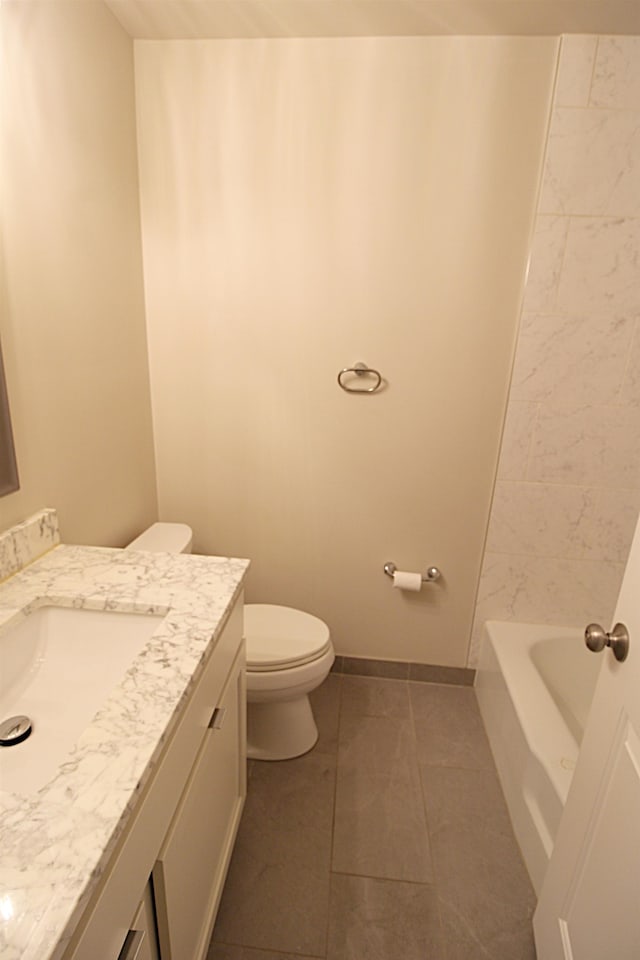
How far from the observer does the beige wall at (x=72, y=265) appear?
3.76ft

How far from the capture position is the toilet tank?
1.71m

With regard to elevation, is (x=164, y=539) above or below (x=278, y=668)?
above

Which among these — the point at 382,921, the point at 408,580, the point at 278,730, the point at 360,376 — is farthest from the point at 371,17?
the point at 382,921

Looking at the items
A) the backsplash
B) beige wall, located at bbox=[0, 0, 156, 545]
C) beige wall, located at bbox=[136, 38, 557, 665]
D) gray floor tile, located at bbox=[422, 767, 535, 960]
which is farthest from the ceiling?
gray floor tile, located at bbox=[422, 767, 535, 960]

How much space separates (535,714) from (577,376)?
3.75 feet

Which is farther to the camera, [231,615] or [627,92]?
[627,92]

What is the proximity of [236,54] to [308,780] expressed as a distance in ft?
7.77

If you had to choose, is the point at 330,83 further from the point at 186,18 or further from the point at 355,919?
the point at 355,919

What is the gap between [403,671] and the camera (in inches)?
85.8

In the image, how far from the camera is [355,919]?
Result: 4.26ft

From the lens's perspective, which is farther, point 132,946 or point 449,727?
point 449,727

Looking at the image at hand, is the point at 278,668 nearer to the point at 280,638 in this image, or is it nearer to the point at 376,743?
the point at 280,638

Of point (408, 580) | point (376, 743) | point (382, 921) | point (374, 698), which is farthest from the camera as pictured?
point (374, 698)

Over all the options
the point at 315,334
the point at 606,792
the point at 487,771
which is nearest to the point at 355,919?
the point at 487,771
